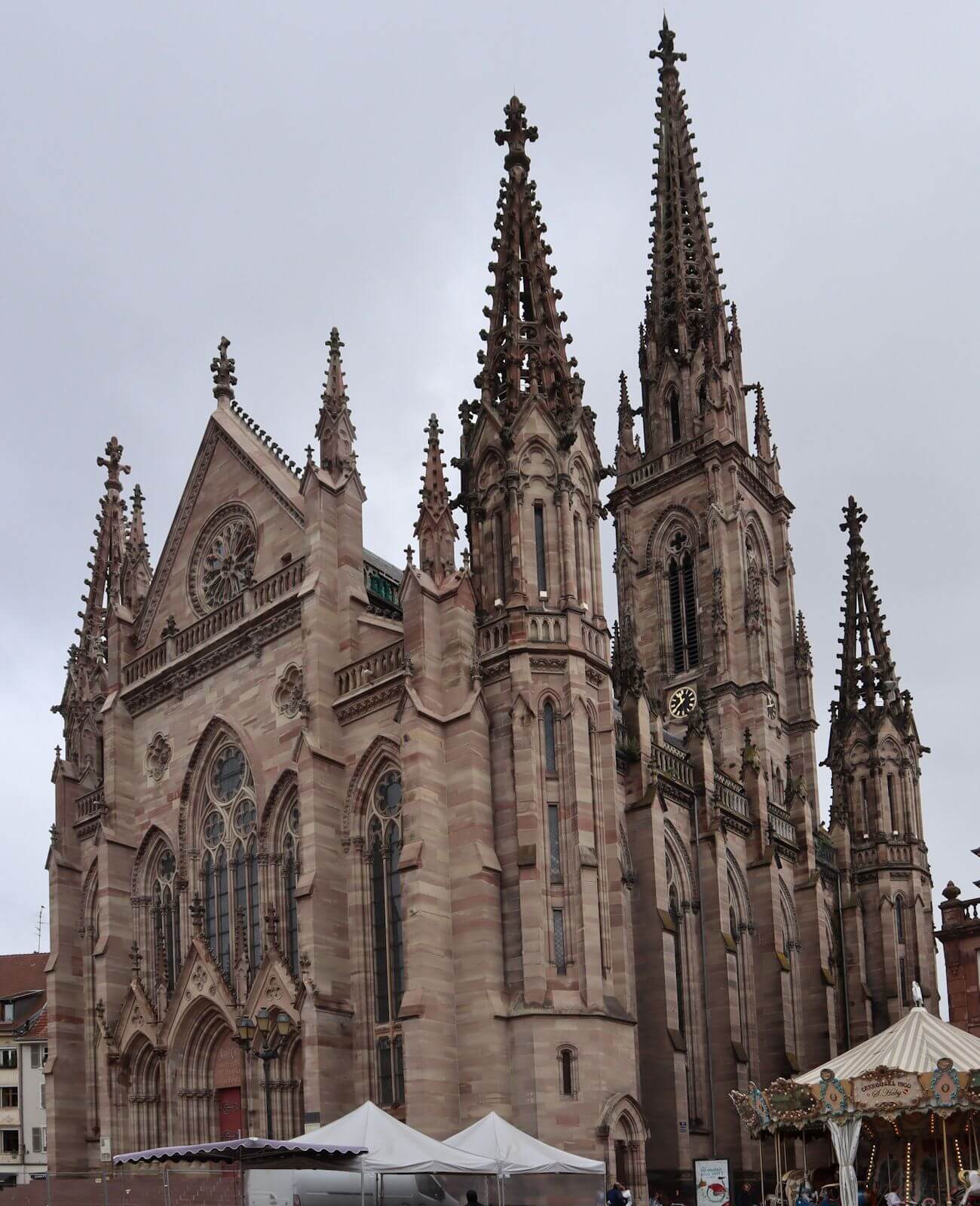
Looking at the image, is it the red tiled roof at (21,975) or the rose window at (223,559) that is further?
the red tiled roof at (21,975)

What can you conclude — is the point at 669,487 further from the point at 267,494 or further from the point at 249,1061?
the point at 249,1061

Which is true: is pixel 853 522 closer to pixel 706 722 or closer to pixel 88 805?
pixel 706 722

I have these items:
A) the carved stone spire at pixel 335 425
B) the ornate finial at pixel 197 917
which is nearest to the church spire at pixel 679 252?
the carved stone spire at pixel 335 425

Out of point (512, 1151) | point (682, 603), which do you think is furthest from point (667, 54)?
point (512, 1151)

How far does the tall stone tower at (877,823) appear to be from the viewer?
59062mm

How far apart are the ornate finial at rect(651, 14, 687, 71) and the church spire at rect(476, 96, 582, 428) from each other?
35.8 metres

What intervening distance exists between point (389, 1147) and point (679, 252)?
2067 inches

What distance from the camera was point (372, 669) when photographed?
131ft

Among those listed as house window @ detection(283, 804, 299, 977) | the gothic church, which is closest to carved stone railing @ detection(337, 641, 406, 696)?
the gothic church

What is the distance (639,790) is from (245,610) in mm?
11867

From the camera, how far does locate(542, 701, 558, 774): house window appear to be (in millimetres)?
37250

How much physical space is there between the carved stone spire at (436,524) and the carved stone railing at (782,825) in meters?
20.0

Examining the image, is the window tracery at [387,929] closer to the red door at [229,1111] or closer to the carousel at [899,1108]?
the red door at [229,1111]

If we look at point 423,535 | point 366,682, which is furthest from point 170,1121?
point 423,535
